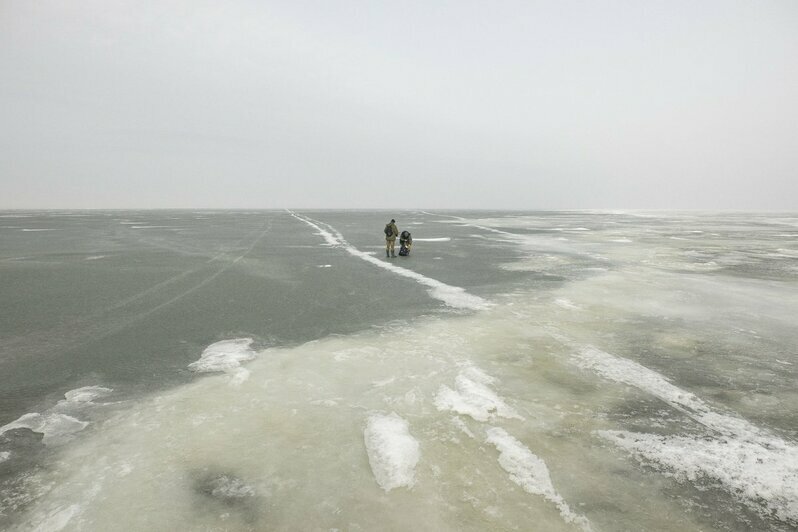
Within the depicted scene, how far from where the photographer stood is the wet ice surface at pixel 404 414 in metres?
3.39

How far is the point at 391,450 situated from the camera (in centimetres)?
416

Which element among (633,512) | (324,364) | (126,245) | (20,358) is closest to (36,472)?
(324,364)

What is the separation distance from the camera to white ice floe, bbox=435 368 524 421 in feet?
16.1

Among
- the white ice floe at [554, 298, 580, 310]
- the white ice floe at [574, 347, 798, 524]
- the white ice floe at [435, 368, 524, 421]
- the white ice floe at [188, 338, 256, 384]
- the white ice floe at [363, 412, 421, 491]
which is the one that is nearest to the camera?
the white ice floe at [574, 347, 798, 524]

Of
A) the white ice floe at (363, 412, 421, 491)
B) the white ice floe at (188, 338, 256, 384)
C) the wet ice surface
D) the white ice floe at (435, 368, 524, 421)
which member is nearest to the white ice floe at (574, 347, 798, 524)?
the wet ice surface

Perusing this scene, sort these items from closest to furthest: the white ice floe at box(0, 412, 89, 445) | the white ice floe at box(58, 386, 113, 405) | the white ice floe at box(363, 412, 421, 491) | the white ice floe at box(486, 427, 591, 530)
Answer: the white ice floe at box(486, 427, 591, 530), the white ice floe at box(363, 412, 421, 491), the white ice floe at box(0, 412, 89, 445), the white ice floe at box(58, 386, 113, 405)

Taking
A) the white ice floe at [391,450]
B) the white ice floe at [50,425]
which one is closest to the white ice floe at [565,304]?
the white ice floe at [391,450]

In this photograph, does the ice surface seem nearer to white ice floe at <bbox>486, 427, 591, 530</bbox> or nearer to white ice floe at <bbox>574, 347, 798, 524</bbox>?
white ice floe at <bbox>486, 427, 591, 530</bbox>

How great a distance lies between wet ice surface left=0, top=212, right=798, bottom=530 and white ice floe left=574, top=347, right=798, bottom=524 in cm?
2

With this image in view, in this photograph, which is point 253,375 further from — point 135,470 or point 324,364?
point 135,470

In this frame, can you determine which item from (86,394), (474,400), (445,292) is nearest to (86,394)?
(86,394)

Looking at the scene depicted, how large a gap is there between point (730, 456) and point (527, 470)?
2.15 meters

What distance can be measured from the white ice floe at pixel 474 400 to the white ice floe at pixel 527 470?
392 millimetres

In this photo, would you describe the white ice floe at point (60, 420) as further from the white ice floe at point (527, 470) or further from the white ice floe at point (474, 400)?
the white ice floe at point (527, 470)
